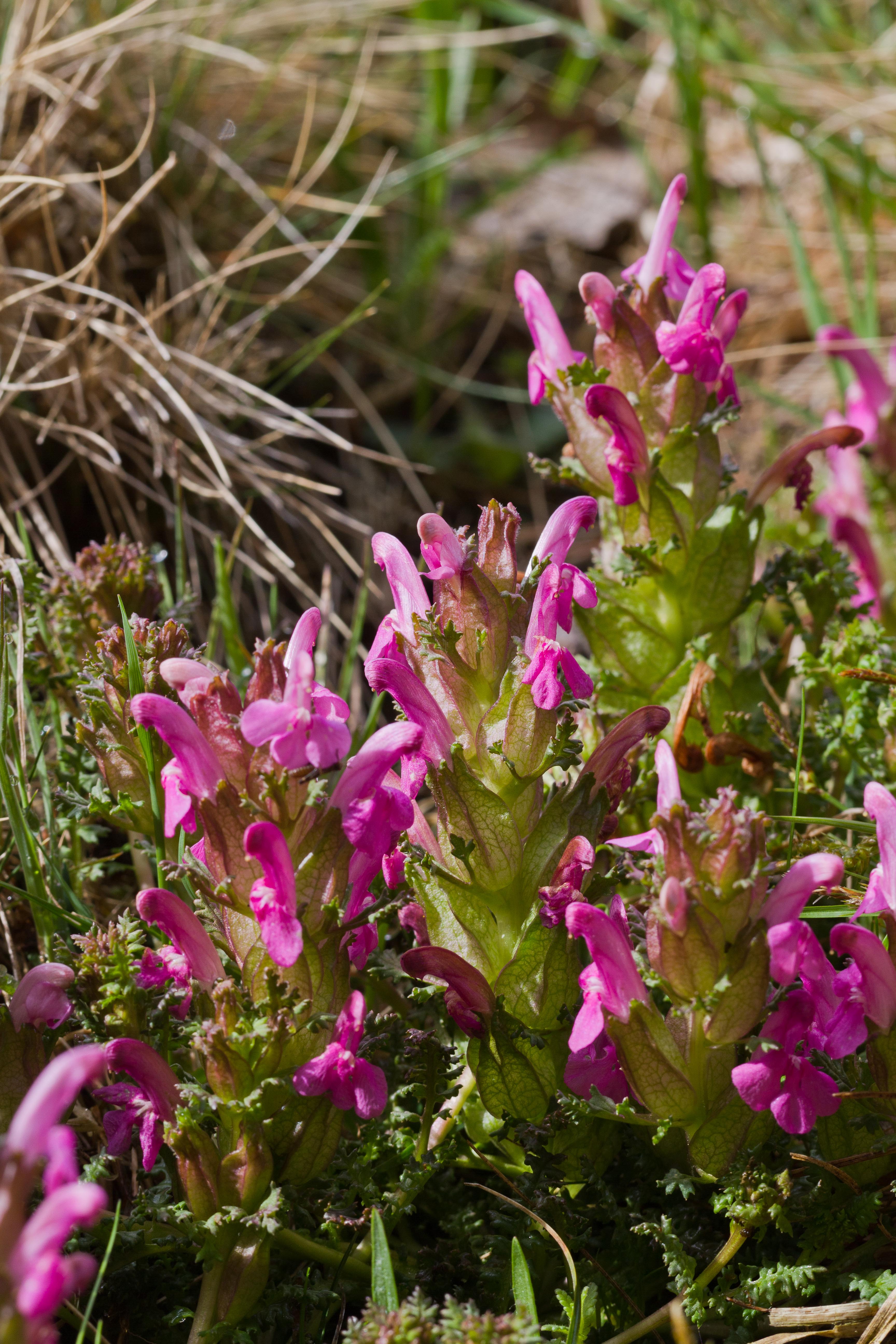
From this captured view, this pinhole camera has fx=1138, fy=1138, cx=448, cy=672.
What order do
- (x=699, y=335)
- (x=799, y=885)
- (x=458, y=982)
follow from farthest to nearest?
(x=699, y=335) < (x=458, y=982) < (x=799, y=885)

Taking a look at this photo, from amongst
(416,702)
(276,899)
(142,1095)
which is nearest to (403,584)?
(416,702)

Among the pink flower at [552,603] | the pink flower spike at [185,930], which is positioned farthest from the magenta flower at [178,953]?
the pink flower at [552,603]

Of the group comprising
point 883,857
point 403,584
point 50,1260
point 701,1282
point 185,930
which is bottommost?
point 701,1282

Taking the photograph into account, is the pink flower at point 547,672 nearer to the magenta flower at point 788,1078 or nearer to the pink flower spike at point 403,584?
the pink flower spike at point 403,584

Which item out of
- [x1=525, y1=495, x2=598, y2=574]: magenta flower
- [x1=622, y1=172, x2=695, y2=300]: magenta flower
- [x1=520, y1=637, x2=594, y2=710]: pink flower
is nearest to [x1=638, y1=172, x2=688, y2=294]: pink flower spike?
[x1=622, y1=172, x2=695, y2=300]: magenta flower

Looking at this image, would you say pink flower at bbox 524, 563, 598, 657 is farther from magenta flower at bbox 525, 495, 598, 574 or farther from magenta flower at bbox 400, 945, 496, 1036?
magenta flower at bbox 400, 945, 496, 1036

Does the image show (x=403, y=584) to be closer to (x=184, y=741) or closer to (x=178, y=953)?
(x=184, y=741)
